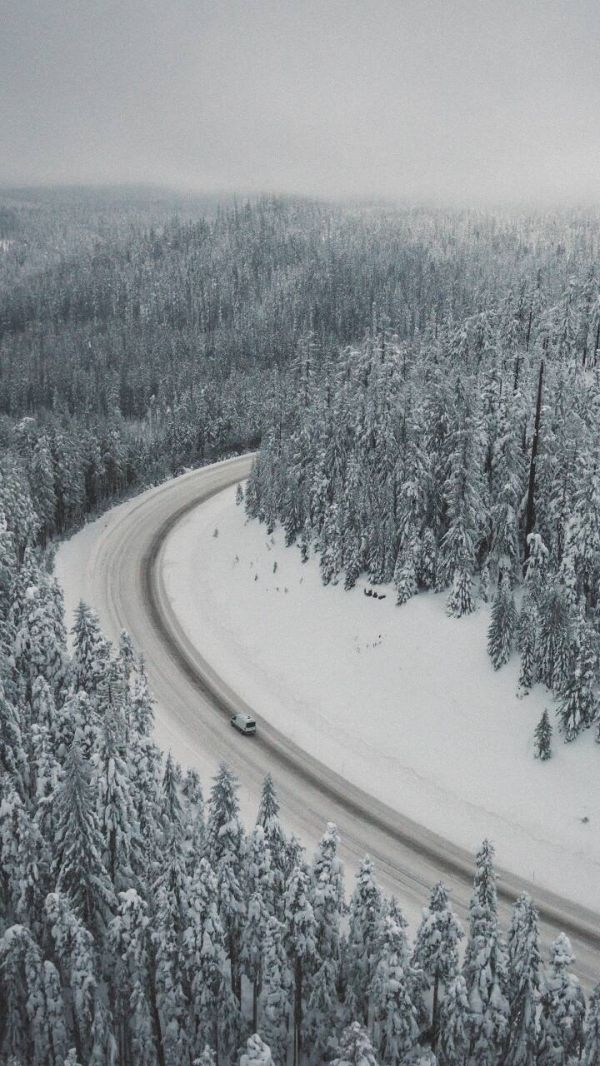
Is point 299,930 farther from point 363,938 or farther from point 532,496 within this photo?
point 532,496

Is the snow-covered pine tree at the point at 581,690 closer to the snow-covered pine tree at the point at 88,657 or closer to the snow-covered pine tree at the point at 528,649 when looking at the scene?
the snow-covered pine tree at the point at 528,649

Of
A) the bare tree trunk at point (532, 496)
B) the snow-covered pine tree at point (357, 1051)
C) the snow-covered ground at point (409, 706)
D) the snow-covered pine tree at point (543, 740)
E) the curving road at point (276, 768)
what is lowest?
the curving road at point (276, 768)

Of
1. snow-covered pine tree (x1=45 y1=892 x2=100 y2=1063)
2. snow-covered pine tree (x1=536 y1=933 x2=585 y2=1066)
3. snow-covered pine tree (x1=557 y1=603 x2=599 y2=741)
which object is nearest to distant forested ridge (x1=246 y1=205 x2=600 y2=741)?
snow-covered pine tree (x1=557 y1=603 x2=599 y2=741)

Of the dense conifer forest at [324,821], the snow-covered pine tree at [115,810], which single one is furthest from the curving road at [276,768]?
the snow-covered pine tree at [115,810]

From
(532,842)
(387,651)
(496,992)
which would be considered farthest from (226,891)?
(387,651)

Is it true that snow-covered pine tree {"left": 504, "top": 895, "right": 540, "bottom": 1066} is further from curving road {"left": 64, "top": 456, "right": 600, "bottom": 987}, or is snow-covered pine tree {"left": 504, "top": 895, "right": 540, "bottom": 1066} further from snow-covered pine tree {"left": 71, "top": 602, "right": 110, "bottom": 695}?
snow-covered pine tree {"left": 71, "top": 602, "right": 110, "bottom": 695}

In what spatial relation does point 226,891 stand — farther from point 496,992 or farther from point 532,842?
point 532,842
